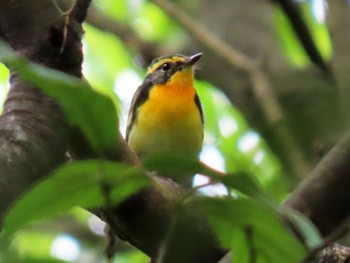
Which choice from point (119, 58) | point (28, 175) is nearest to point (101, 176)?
point (28, 175)

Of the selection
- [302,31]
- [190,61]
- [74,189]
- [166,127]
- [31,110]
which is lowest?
[166,127]

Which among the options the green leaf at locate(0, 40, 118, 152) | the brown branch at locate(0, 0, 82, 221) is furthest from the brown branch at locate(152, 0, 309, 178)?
the green leaf at locate(0, 40, 118, 152)

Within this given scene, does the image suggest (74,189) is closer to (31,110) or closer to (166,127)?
(31,110)

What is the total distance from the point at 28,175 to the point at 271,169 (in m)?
3.93

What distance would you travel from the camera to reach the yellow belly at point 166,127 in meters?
4.10

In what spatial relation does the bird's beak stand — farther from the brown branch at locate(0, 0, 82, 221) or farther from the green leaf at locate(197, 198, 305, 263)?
the green leaf at locate(197, 198, 305, 263)

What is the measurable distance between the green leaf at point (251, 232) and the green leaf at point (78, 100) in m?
0.15

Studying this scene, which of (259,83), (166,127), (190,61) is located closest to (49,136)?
(166,127)

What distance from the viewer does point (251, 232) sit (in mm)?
1141

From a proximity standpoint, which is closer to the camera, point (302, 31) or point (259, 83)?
point (302, 31)

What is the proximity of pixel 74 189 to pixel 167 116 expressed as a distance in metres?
3.19

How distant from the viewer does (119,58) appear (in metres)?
7.12

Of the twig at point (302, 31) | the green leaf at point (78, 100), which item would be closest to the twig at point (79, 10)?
the green leaf at point (78, 100)

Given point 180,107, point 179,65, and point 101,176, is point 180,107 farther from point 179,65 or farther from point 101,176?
point 101,176
